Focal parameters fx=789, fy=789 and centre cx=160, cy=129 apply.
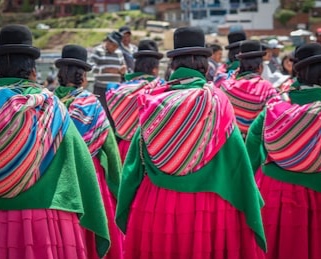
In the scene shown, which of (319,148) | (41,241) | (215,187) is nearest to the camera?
(41,241)

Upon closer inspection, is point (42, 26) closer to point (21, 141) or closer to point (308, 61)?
point (308, 61)

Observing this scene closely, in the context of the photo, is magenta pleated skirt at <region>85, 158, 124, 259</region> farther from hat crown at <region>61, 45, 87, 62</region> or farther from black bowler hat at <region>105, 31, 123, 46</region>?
black bowler hat at <region>105, 31, 123, 46</region>

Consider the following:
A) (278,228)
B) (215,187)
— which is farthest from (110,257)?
(215,187)

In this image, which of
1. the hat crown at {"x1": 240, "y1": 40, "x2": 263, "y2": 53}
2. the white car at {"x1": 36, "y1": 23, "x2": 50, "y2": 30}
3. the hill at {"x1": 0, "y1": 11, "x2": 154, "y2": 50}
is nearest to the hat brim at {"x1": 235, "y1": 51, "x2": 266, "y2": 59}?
the hat crown at {"x1": 240, "y1": 40, "x2": 263, "y2": 53}

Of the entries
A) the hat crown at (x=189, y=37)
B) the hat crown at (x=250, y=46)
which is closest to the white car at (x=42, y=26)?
the hat crown at (x=250, y=46)

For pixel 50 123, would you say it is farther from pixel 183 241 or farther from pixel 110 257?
pixel 110 257

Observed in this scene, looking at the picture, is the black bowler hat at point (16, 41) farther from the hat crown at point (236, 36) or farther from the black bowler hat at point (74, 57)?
the hat crown at point (236, 36)

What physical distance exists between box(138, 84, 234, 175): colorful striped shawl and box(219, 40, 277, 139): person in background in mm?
2785

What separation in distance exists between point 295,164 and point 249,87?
86.1 inches

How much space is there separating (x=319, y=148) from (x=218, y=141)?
1010 mm

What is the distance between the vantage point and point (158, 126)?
483 centimetres

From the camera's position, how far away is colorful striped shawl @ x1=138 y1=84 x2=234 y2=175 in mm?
4723

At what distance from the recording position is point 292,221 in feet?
18.5

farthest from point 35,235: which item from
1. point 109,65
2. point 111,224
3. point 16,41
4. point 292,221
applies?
point 109,65
